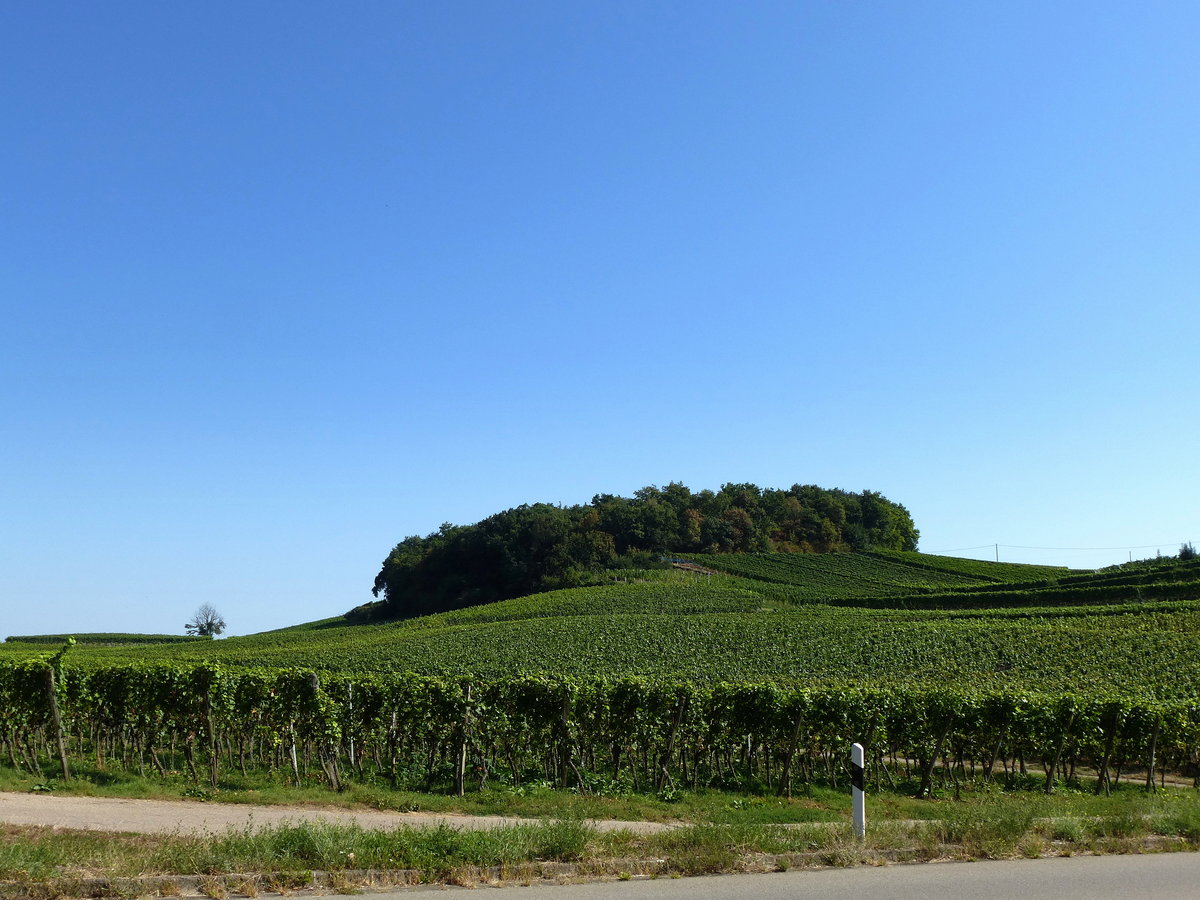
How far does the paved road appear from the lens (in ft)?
23.5

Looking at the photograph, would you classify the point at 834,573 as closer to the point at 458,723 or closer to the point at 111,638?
the point at 111,638

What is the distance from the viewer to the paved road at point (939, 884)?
7.15 metres

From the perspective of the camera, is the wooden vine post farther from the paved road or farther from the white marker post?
the white marker post

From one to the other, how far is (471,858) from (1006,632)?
50828 millimetres

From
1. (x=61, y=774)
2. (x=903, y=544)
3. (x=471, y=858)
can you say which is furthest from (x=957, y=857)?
(x=903, y=544)

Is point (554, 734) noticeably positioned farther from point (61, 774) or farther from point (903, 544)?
point (903, 544)

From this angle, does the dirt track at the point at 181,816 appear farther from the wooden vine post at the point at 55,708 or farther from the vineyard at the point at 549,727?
the vineyard at the point at 549,727

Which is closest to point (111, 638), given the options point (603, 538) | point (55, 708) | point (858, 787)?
point (603, 538)

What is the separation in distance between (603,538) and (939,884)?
10714 centimetres

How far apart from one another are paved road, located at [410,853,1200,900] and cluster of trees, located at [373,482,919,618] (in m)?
93.9

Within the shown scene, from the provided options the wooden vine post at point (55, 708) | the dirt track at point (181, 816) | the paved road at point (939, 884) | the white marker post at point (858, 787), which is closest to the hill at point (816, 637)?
the wooden vine post at point (55, 708)

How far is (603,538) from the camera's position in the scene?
114m

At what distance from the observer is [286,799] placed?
11984mm

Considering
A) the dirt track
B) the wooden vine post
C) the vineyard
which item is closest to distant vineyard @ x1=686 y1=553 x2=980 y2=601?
the vineyard
